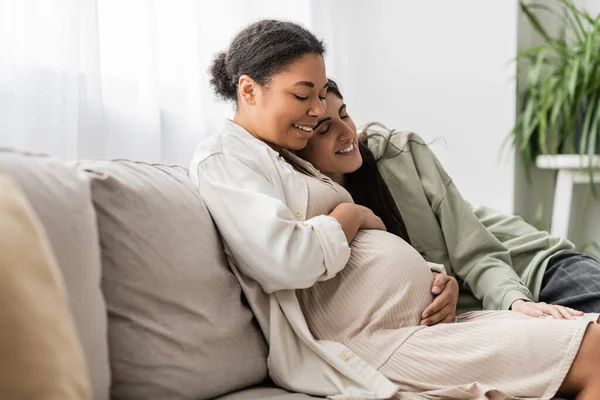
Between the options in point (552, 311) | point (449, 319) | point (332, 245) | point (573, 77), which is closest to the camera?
point (332, 245)

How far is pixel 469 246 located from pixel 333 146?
1.48ft

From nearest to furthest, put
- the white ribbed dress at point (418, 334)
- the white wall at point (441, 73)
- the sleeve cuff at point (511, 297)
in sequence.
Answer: the white ribbed dress at point (418, 334), the sleeve cuff at point (511, 297), the white wall at point (441, 73)

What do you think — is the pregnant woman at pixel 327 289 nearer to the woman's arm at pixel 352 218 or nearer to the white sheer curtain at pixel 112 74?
the woman's arm at pixel 352 218

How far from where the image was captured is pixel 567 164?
3123mm

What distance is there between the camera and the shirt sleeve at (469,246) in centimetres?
171

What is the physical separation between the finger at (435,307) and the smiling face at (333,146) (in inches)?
17.0

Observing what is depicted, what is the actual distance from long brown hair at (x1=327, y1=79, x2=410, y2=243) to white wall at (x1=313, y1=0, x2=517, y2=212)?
1405mm

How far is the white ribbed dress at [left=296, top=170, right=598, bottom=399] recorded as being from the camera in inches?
49.5

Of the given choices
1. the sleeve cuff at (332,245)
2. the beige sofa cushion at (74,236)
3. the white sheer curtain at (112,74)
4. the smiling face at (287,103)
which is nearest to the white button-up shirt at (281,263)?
the sleeve cuff at (332,245)

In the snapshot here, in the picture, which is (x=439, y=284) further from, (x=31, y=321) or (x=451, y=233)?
(x=31, y=321)

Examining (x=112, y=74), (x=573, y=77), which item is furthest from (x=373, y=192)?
(x=573, y=77)

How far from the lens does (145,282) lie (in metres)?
1.18

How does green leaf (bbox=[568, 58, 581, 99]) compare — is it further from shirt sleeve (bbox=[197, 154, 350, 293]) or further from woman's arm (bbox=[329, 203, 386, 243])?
shirt sleeve (bbox=[197, 154, 350, 293])

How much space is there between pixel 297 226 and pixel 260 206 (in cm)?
8
